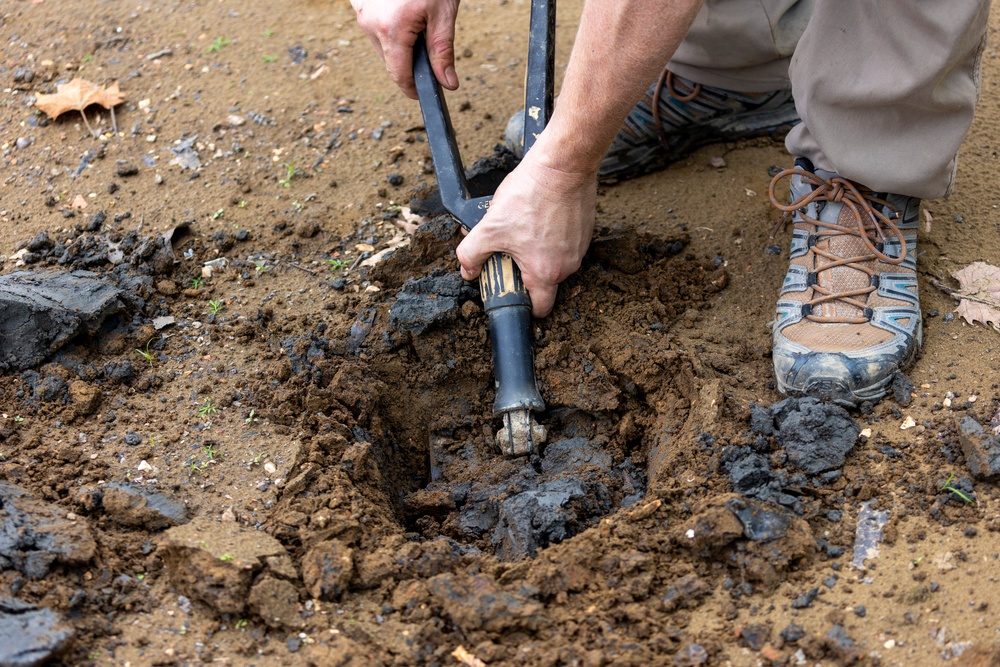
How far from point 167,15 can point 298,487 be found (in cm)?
292

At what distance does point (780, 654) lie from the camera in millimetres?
1706

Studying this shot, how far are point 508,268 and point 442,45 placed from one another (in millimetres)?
765

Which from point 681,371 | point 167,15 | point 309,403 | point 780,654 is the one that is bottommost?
point 780,654

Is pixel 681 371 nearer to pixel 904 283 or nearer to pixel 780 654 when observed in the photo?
pixel 904 283

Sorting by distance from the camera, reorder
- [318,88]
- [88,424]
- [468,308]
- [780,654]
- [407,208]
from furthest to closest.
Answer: [318,88], [407,208], [468,308], [88,424], [780,654]

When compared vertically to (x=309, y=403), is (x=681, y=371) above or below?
below

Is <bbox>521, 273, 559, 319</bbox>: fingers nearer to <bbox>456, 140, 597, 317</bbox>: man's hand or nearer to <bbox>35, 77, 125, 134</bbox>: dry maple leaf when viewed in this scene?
<bbox>456, 140, 597, 317</bbox>: man's hand

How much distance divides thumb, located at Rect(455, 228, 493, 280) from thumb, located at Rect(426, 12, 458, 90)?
0.58 metres

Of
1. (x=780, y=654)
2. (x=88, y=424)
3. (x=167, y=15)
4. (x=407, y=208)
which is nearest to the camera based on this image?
(x=780, y=654)

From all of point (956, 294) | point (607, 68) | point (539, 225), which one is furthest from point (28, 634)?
point (956, 294)

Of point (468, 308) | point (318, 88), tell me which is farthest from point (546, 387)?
point (318, 88)

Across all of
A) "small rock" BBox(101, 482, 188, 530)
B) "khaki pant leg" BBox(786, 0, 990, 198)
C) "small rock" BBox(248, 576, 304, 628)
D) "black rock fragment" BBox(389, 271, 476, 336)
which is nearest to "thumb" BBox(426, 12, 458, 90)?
"black rock fragment" BBox(389, 271, 476, 336)

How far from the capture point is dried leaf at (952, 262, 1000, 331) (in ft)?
7.93

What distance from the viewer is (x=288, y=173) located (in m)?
3.31
